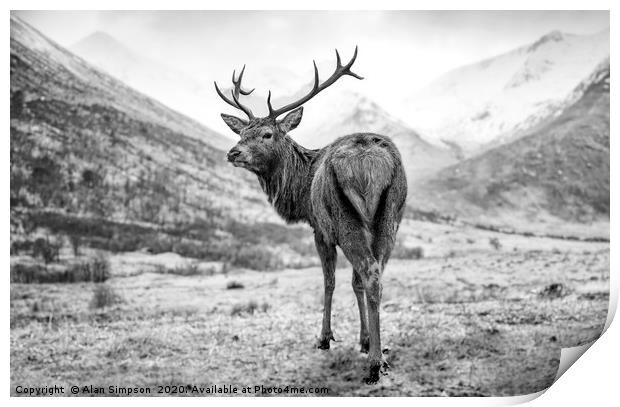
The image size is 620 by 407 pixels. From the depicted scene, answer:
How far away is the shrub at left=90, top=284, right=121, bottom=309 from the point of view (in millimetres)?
8321

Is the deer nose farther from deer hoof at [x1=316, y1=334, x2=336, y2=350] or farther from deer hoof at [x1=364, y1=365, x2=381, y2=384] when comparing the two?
deer hoof at [x1=364, y1=365, x2=381, y2=384]

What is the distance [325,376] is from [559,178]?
10993 mm

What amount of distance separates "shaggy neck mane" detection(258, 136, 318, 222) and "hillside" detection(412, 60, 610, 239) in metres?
8.64

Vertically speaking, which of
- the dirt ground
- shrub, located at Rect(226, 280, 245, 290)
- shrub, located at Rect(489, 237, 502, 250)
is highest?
shrub, located at Rect(489, 237, 502, 250)

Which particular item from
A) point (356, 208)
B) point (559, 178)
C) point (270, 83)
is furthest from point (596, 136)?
point (356, 208)

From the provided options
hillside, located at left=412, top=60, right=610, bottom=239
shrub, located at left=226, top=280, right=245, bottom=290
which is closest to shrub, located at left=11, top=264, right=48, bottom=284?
shrub, located at left=226, top=280, right=245, bottom=290

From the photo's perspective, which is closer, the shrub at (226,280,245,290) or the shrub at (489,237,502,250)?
the shrub at (226,280,245,290)

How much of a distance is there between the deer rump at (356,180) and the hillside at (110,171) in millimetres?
7785

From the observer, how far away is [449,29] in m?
7.48

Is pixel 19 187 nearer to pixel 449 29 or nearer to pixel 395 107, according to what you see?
pixel 395 107

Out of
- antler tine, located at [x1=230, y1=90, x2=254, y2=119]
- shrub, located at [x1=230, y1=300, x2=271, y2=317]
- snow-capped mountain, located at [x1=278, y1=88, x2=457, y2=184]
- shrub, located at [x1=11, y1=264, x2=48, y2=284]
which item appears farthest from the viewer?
snow-capped mountain, located at [x1=278, y1=88, x2=457, y2=184]

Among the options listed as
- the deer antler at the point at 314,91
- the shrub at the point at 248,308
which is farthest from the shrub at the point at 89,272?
the deer antler at the point at 314,91

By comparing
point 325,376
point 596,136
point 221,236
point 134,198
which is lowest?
point 325,376
